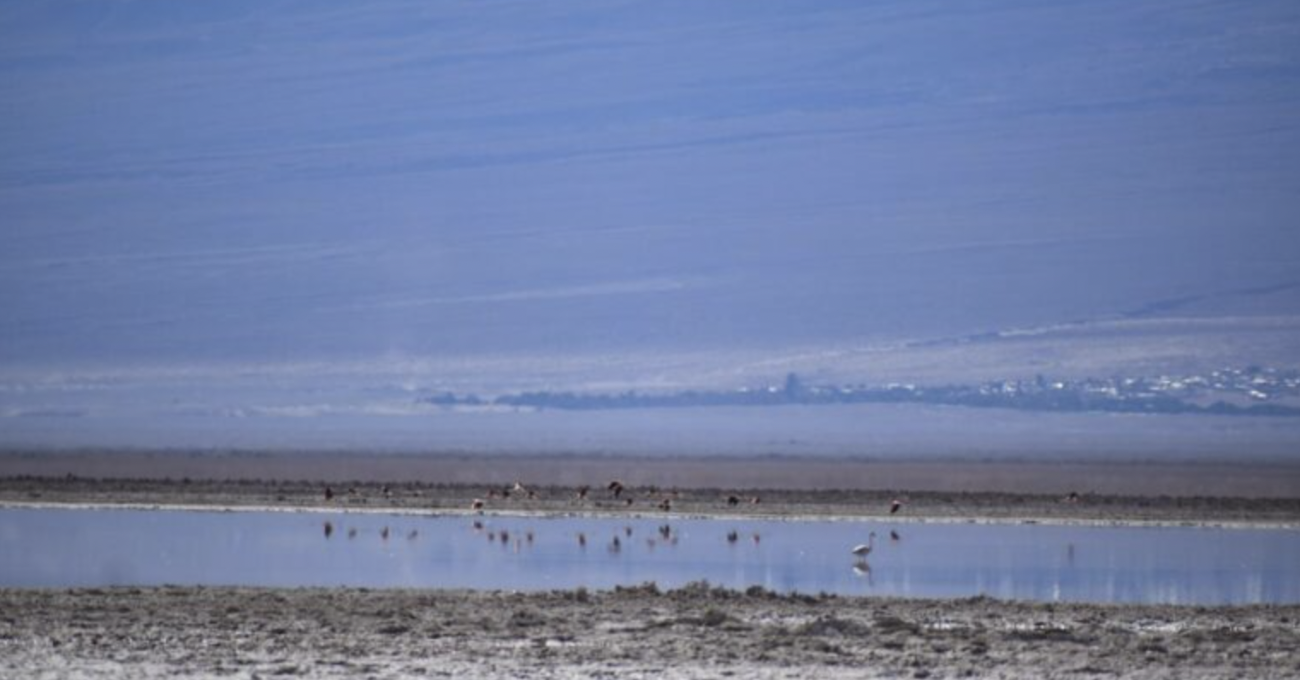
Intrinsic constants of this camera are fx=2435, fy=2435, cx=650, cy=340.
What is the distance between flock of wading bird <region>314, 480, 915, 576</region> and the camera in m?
26.6

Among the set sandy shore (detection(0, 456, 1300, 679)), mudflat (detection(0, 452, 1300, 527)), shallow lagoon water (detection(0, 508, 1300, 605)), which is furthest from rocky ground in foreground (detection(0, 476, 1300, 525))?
sandy shore (detection(0, 456, 1300, 679))

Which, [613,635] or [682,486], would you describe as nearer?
[613,635]

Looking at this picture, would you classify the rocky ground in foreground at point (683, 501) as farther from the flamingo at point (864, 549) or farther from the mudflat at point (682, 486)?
the flamingo at point (864, 549)

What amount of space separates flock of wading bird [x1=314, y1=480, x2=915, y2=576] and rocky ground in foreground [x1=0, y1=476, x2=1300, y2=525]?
0.06m

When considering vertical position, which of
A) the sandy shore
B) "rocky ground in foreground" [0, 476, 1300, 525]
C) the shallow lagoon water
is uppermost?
"rocky ground in foreground" [0, 476, 1300, 525]

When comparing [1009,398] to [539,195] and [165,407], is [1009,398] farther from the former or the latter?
[539,195]

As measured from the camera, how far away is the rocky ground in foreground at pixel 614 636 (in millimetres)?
14477

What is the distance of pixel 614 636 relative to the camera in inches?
629

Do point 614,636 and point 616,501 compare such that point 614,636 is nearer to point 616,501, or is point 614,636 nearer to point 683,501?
point 616,501

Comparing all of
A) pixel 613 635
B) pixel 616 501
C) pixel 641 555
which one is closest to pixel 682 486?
pixel 616 501

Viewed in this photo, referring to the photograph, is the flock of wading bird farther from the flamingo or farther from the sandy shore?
the sandy shore

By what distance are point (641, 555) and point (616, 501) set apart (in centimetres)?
1068

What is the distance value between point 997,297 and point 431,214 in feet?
86.3

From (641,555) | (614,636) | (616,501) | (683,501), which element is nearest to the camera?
(614,636)
